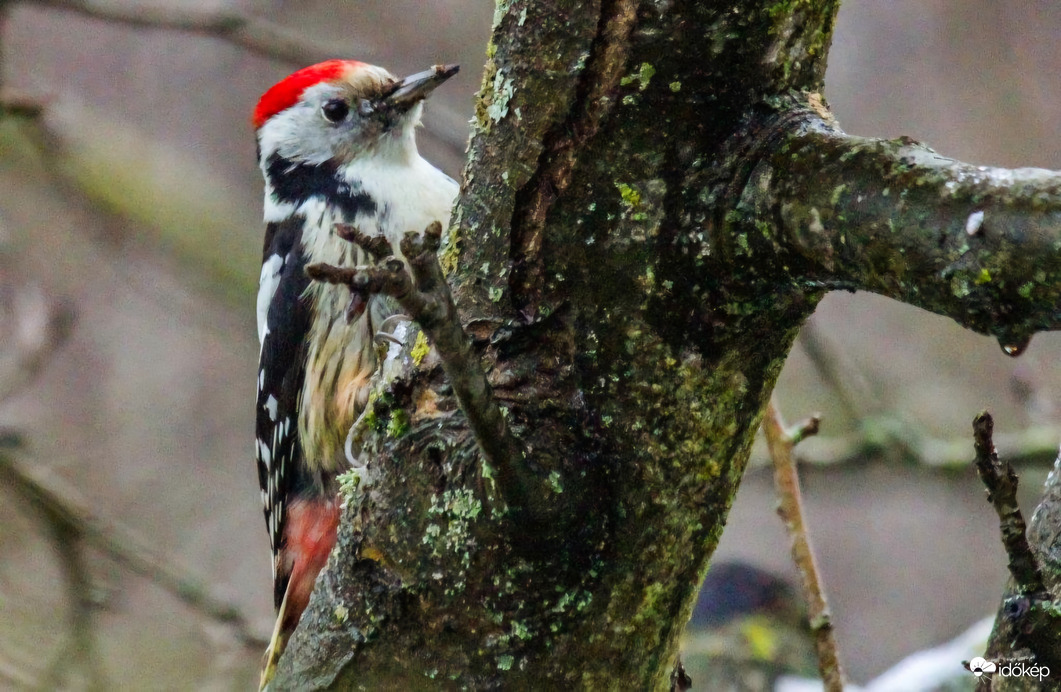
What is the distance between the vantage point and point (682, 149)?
3.67 ft

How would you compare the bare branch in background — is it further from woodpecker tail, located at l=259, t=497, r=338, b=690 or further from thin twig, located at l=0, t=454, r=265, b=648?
woodpecker tail, located at l=259, t=497, r=338, b=690

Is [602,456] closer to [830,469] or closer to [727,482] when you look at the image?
Answer: [727,482]

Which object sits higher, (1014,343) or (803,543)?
(803,543)

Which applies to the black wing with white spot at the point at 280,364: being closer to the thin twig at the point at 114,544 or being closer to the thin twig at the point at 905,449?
the thin twig at the point at 114,544

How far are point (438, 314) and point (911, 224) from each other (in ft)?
1.42

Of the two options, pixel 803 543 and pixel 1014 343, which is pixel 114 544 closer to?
pixel 803 543

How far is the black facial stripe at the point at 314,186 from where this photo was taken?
2805 mm

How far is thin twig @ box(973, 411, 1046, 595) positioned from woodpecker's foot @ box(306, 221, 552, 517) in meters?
0.48

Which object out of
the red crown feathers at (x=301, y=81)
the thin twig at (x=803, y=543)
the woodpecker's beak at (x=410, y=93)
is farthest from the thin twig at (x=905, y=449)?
the red crown feathers at (x=301, y=81)

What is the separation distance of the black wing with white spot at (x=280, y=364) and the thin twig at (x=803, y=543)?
1.35 meters

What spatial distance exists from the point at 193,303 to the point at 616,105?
154 inches

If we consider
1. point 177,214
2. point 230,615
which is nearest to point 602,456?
point 230,615

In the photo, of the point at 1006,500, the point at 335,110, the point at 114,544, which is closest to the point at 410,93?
the point at 335,110

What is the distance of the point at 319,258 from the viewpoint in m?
2.65
